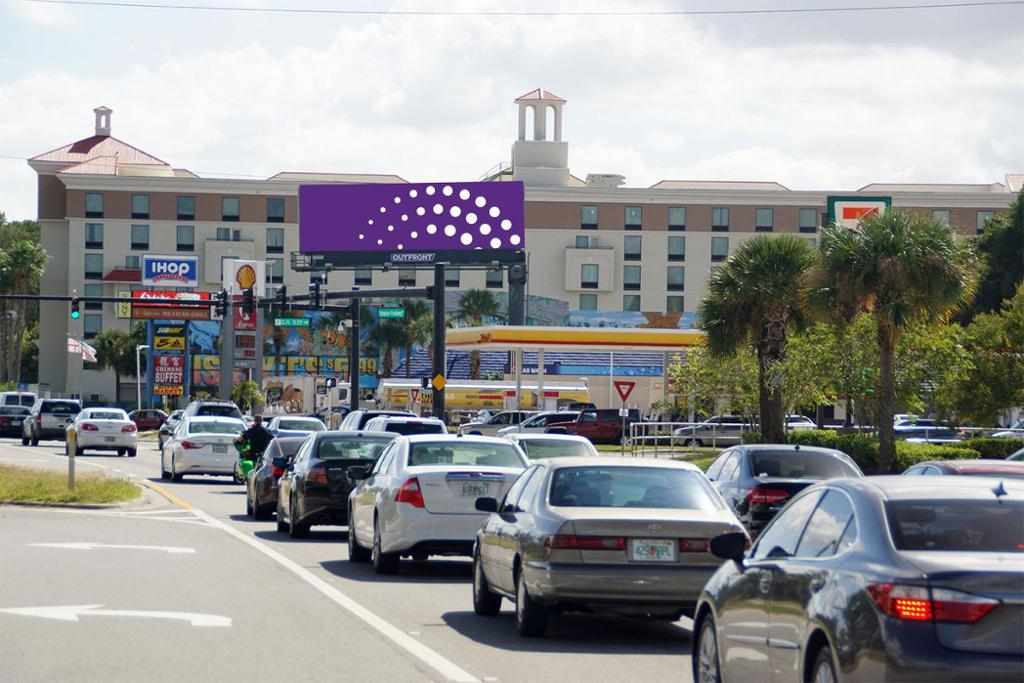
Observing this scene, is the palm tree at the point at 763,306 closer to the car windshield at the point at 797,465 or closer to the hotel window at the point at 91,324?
the car windshield at the point at 797,465

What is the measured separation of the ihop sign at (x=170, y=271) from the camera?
334 feet

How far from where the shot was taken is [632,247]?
11788 cm

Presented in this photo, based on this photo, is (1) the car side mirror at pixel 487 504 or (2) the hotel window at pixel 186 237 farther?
(2) the hotel window at pixel 186 237

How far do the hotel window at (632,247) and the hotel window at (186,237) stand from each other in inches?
1250

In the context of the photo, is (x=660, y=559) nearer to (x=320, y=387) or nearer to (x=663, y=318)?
(x=320, y=387)

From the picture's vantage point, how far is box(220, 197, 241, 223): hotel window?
4624 inches

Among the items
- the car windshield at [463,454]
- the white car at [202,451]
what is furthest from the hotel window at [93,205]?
the car windshield at [463,454]

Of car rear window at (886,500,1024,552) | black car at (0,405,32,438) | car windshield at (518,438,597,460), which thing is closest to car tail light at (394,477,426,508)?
car windshield at (518,438,597,460)

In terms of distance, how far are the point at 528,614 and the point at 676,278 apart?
351 feet

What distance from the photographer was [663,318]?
11588 cm

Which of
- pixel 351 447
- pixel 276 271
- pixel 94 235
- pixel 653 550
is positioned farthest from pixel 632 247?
pixel 653 550

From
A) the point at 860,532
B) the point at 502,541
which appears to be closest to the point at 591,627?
the point at 502,541

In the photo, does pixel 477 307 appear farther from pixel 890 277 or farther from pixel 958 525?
pixel 958 525

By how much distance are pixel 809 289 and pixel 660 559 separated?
25.5 meters
